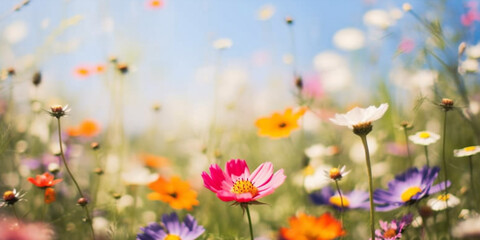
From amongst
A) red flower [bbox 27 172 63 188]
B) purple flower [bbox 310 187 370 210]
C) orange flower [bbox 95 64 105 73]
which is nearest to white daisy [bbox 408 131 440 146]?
purple flower [bbox 310 187 370 210]

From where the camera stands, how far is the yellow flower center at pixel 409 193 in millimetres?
727

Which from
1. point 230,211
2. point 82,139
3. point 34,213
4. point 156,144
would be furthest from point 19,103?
point 230,211

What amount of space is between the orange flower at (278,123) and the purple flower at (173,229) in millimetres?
398

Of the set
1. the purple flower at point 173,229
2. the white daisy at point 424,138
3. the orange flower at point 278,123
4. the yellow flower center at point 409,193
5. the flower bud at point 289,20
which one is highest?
the flower bud at point 289,20

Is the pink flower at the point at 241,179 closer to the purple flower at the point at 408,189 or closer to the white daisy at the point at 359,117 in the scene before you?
the white daisy at the point at 359,117

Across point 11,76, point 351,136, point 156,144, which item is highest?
point 11,76

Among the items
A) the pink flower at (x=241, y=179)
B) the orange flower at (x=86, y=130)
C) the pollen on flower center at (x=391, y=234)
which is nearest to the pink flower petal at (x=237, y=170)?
the pink flower at (x=241, y=179)

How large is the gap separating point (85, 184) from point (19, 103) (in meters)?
0.40

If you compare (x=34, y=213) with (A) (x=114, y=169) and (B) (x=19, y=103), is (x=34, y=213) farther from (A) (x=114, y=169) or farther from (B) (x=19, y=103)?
(B) (x=19, y=103)

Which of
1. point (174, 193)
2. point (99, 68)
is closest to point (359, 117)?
point (174, 193)

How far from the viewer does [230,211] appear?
1.23 meters

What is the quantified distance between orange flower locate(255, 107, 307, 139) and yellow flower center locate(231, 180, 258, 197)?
47 centimetres

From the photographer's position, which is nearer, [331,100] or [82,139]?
[82,139]

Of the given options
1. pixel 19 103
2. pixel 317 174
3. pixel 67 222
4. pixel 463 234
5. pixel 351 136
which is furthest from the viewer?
pixel 351 136
